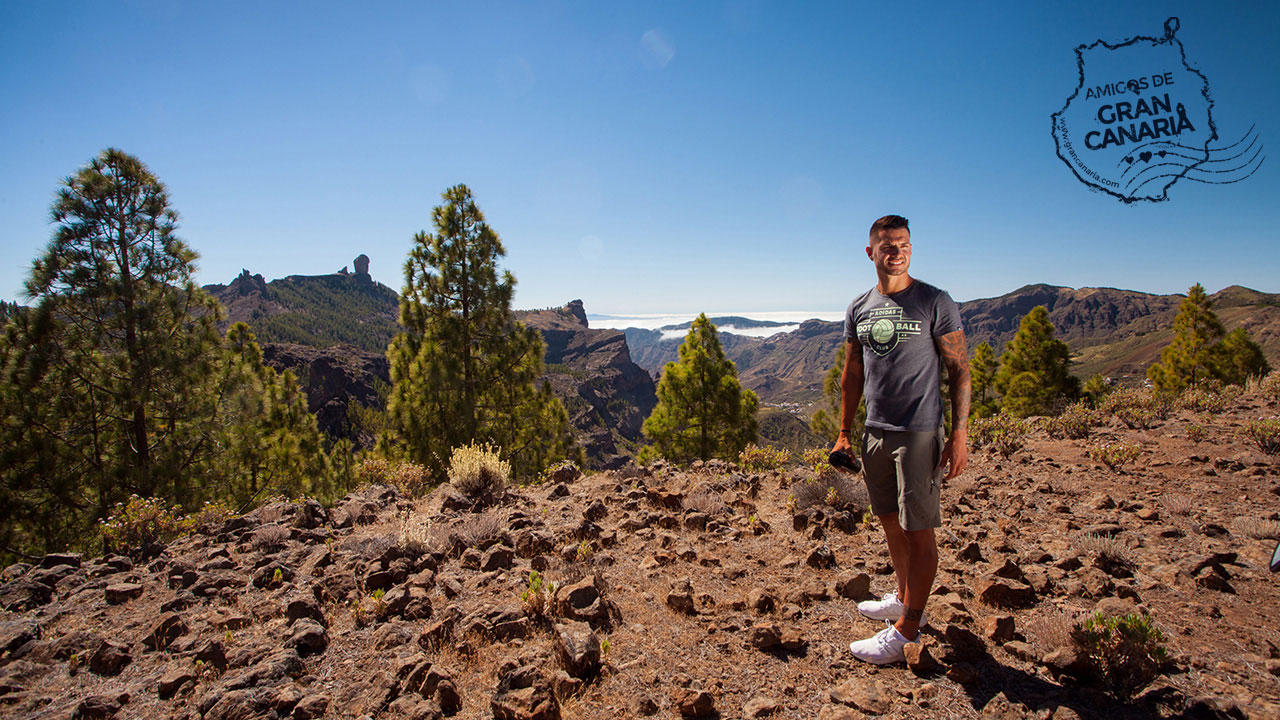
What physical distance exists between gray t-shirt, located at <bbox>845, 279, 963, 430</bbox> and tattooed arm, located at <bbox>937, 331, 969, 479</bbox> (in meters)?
0.05

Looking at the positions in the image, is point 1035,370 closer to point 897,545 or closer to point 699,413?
point 699,413

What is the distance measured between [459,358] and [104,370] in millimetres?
6270

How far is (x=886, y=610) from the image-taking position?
3.35m

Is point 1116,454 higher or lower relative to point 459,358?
lower

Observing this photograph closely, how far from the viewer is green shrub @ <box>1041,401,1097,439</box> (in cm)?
933

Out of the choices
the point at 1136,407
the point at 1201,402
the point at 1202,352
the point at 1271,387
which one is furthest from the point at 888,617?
the point at 1202,352

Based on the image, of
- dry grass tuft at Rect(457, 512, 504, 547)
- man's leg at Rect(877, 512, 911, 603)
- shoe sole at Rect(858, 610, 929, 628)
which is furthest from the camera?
dry grass tuft at Rect(457, 512, 504, 547)

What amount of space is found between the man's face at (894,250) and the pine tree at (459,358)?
11.0 meters

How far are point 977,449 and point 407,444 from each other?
42.0 feet

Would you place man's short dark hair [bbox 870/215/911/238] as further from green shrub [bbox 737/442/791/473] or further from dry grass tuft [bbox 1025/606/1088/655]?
green shrub [bbox 737/442/791/473]

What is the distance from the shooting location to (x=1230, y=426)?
27.9 ft

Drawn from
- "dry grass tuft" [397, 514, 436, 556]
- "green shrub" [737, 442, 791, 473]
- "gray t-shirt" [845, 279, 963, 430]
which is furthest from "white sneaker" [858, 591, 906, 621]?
"green shrub" [737, 442, 791, 473]

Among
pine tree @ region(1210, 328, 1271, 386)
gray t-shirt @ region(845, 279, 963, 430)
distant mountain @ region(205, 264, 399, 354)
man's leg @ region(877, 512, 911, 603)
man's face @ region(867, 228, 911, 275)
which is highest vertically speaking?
distant mountain @ region(205, 264, 399, 354)

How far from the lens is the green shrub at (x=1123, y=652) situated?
250 centimetres
